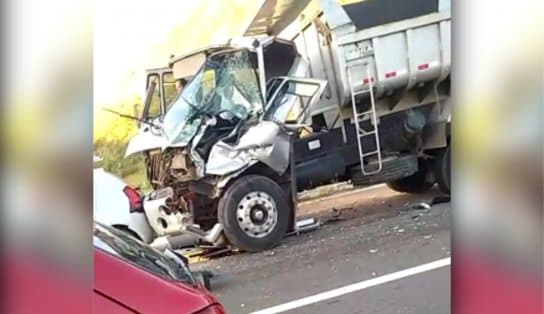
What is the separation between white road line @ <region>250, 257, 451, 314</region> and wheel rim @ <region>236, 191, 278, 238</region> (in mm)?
1538

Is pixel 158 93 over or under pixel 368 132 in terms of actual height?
over

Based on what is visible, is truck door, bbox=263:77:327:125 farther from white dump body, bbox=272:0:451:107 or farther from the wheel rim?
the wheel rim

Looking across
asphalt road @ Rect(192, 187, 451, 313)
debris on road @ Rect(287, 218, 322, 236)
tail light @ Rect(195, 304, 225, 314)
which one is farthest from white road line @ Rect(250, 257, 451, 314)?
tail light @ Rect(195, 304, 225, 314)

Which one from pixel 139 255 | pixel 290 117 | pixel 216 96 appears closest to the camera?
pixel 139 255

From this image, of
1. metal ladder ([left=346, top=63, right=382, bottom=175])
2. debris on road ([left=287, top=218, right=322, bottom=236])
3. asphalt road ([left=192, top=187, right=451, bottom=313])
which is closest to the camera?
asphalt road ([left=192, top=187, right=451, bottom=313])

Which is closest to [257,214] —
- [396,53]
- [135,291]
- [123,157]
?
[123,157]

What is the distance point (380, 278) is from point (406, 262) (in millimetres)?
477

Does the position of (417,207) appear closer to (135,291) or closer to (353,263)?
(353,263)

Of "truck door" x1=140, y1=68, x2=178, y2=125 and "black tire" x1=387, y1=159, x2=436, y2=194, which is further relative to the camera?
"black tire" x1=387, y1=159, x2=436, y2=194

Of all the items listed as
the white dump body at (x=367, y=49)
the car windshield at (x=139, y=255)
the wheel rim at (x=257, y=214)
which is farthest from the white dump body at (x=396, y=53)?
the car windshield at (x=139, y=255)

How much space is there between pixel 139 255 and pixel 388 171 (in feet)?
22.9

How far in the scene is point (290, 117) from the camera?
8.70m

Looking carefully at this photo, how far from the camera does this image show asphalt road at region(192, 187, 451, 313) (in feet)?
20.7
